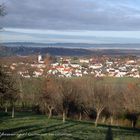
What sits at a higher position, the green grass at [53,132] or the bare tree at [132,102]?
the green grass at [53,132]

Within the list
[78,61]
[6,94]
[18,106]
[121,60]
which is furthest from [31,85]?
[121,60]

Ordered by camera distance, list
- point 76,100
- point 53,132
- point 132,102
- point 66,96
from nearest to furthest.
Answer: point 53,132 < point 66,96 < point 76,100 < point 132,102

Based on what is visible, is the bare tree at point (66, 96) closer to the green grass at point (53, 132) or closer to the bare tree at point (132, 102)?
the bare tree at point (132, 102)

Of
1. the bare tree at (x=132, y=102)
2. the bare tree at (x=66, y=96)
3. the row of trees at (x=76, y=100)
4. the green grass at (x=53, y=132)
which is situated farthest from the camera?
the bare tree at (x=132, y=102)

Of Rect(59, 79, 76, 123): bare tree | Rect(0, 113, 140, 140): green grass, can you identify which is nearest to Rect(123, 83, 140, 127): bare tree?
Rect(59, 79, 76, 123): bare tree

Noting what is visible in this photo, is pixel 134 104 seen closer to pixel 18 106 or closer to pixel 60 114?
pixel 60 114

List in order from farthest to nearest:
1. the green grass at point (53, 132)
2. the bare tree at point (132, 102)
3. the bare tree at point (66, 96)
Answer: the bare tree at point (132, 102) → the bare tree at point (66, 96) → the green grass at point (53, 132)

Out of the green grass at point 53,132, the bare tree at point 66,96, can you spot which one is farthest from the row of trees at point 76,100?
the green grass at point 53,132

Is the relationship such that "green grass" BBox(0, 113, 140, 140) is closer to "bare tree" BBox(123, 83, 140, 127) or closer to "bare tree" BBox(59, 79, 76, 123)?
"bare tree" BBox(59, 79, 76, 123)

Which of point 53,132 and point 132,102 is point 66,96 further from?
point 53,132

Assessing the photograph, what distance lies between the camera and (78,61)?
6053 inches

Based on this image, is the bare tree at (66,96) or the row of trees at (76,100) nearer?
the row of trees at (76,100)

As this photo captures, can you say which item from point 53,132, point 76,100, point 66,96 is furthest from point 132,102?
point 53,132

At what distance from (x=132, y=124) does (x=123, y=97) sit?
12.6 m
